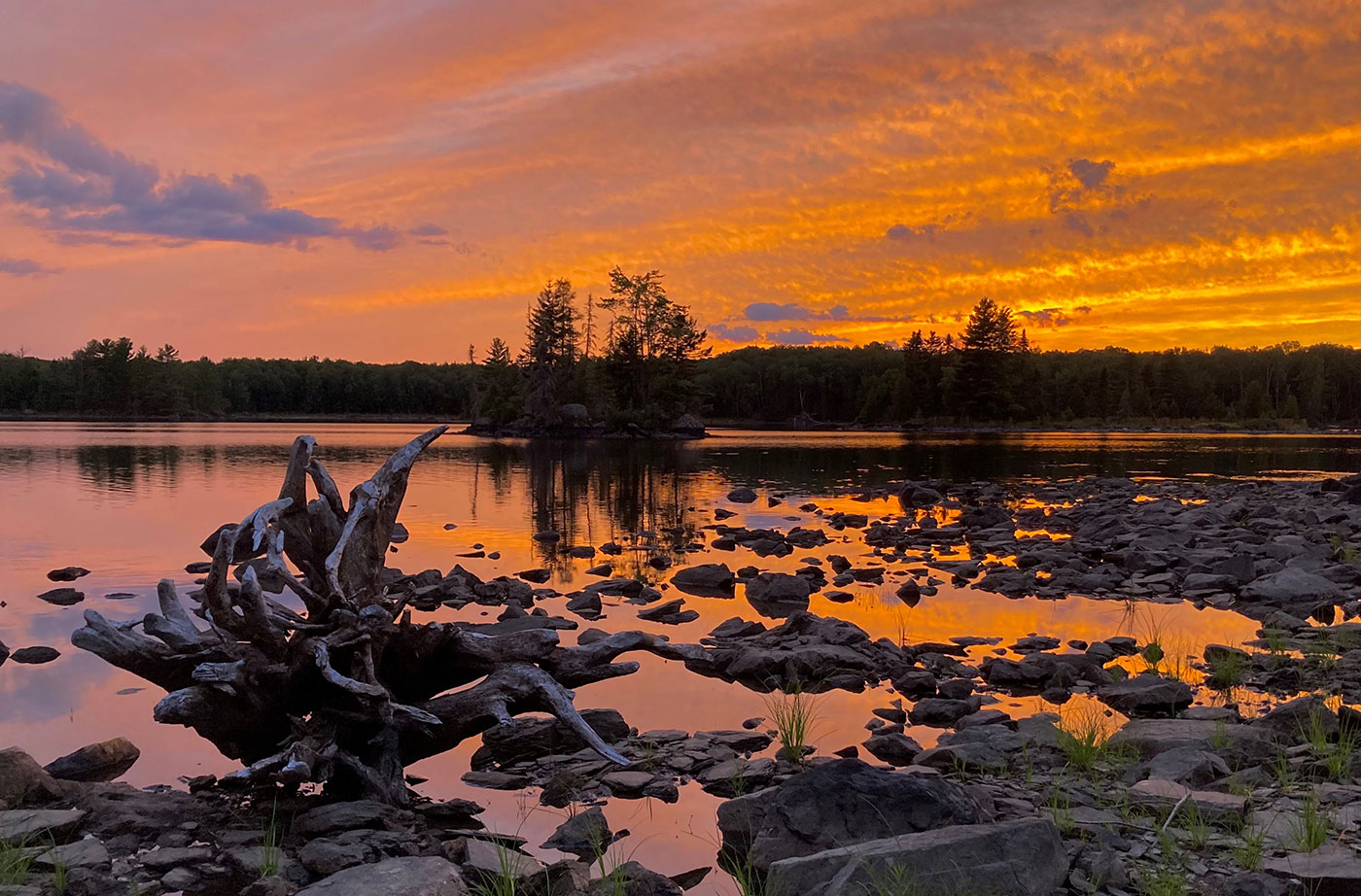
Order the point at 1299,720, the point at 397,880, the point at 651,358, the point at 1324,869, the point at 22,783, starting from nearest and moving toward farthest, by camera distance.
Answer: the point at 1324,869
the point at 397,880
the point at 22,783
the point at 1299,720
the point at 651,358

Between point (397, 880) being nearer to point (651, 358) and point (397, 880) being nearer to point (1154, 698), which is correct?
point (1154, 698)

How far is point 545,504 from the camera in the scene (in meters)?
34.6

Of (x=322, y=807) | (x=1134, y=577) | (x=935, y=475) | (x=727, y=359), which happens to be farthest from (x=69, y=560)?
(x=727, y=359)

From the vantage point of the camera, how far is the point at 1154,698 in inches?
380

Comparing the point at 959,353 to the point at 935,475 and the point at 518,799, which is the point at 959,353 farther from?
the point at 518,799

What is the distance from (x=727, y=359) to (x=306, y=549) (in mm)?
181800

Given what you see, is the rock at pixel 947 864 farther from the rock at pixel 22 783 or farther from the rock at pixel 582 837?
the rock at pixel 22 783

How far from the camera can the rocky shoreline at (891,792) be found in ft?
18.1

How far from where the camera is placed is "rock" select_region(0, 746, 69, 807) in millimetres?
7062

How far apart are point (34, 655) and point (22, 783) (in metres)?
5.91

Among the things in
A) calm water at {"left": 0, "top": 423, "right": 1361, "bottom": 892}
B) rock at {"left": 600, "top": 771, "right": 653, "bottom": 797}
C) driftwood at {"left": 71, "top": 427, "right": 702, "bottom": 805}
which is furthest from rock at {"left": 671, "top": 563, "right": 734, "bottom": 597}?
rock at {"left": 600, "top": 771, "right": 653, "bottom": 797}

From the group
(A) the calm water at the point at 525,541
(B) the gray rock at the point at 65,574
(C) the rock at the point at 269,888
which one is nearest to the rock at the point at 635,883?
(A) the calm water at the point at 525,541

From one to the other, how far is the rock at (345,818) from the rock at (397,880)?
42.8 inches

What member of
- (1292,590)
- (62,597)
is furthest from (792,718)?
(62,597)
